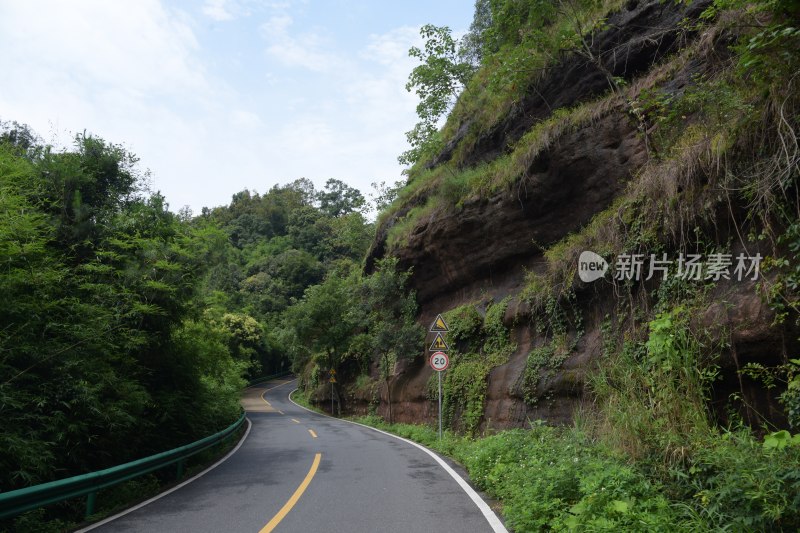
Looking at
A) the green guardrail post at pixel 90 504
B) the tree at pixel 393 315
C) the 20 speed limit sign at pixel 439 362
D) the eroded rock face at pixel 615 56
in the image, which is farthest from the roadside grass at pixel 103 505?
the eroded rock face at pixel 615 56

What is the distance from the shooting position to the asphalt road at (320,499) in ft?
19.5

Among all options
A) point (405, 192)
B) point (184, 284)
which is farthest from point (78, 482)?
point (405, 192)

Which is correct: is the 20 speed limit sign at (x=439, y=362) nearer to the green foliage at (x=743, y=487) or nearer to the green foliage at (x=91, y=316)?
the green foliage at (x=91, y=316)

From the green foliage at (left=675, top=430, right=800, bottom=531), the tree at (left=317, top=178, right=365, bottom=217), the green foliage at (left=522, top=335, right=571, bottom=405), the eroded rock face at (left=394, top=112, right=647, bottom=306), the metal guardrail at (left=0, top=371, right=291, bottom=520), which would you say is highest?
the tree at (left=317, top=178, right=365, bottom=217)

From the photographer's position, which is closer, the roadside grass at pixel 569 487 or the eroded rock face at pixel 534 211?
the roadside grass at pixel 569 487

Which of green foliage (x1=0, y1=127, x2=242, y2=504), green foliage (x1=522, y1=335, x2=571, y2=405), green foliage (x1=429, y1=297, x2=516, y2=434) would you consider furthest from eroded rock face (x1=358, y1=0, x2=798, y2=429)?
green foliage (x1=0, y1=127, x2=242, y2=504)

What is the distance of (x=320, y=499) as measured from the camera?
7258mm

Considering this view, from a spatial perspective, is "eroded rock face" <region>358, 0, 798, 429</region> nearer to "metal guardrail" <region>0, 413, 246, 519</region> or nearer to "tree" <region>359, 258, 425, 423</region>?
"tree" <region>359, 258, 425, 423</region>

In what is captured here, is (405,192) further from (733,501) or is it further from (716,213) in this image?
(733,501)

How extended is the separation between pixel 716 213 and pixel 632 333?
251 cm

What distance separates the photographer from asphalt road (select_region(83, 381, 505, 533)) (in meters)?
5.93

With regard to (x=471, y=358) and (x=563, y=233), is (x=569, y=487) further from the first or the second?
(x=471, y=358)

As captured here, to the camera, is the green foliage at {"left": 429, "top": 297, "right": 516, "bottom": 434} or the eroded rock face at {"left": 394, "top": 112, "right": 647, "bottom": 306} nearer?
the eroded rock face at {"left": 394, "top": 112, "right": 647, "bottom": 306}

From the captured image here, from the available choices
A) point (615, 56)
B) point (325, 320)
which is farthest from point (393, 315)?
point (615, 56)
